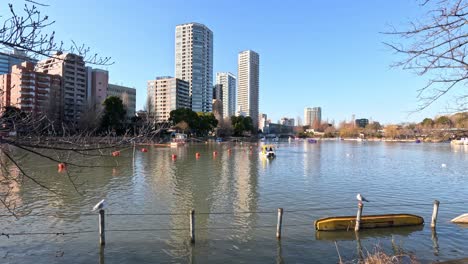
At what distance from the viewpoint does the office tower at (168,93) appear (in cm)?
16012

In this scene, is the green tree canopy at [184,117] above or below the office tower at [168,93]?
below

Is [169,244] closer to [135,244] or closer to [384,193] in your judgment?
[135,244]

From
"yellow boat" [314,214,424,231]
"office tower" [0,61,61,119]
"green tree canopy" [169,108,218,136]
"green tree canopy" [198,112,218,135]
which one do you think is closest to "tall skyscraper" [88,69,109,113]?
"green tree canopy" [169,108,218,136]

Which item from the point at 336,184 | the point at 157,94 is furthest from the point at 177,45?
the point at 336,184

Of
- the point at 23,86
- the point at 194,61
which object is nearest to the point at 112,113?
the point at 23,86

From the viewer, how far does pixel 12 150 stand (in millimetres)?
5129

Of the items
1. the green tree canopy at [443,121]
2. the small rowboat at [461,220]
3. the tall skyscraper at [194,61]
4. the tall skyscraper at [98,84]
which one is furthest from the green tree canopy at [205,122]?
the green tree canopy at [443,121]

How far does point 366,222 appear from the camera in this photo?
45.0 feet

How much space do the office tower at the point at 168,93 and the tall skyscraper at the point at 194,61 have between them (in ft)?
57.3

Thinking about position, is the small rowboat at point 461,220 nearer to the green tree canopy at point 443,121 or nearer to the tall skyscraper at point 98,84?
the green tree canopy at point 443,121

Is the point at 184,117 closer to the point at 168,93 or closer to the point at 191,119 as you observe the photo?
the point at 191,119

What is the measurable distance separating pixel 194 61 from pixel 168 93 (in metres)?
39.0

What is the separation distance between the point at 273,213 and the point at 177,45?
631 ft

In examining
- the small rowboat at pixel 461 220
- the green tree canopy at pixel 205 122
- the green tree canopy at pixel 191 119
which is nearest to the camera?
the small rowboat at pixel 461 220
